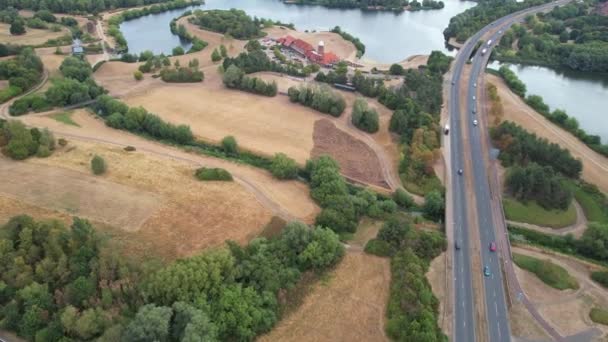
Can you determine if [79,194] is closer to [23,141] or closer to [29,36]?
[23,141]

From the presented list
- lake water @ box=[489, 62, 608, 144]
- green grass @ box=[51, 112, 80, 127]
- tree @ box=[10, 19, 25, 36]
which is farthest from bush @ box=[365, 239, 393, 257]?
tree @ box=[10, 19, 25, 36]

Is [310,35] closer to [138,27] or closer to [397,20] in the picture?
[397,20]

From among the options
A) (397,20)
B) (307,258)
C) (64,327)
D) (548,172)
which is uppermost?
(397,20)

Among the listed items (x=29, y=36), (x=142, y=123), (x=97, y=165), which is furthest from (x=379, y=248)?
(x=29, y=36)

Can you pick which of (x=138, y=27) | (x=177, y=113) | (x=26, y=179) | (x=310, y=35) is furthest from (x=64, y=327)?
(x=138, y=27)

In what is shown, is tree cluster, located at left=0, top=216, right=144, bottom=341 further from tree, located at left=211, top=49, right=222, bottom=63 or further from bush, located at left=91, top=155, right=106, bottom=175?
tree, located at left=211, top=49, right=222, bottom=63

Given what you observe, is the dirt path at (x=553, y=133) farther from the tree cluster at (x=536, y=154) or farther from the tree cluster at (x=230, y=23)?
the tree cluster at (x=230, y=23)
